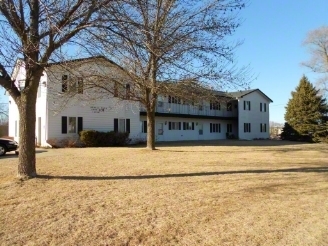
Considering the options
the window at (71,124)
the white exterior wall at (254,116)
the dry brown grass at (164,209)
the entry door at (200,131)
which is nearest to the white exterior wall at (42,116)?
the window at (71,124)

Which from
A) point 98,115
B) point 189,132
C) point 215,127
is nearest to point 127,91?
point 98,115

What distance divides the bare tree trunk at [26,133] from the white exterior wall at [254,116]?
3517cm

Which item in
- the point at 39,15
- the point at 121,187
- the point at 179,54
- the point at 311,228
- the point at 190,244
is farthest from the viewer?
the point at 179,54

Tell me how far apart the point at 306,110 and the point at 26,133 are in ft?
130

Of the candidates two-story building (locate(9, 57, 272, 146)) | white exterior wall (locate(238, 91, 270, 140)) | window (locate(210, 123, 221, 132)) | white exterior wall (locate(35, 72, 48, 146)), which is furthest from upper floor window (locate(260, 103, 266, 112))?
white exterior wall (locate(35, 72, 48, 146))

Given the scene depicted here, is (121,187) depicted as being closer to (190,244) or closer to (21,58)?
(190,244)

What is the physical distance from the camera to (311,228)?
5137 mm

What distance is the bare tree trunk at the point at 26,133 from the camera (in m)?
8.70

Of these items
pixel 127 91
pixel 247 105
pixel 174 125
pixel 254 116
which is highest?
pixel 247 105

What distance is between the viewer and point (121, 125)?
91.6 feet

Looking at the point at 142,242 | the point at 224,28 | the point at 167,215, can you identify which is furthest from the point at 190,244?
the point at 224,28

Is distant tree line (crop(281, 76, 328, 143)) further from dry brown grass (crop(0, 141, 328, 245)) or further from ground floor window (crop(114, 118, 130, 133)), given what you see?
dry brown grass (crop(0, 141, 328, 245))

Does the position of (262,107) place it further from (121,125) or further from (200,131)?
(121,125)

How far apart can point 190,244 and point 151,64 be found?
1233cm
